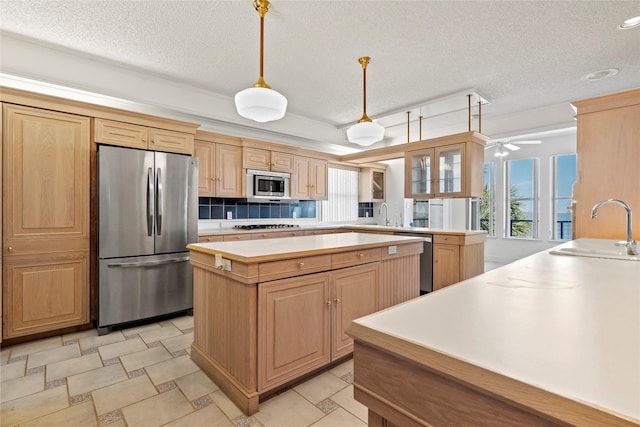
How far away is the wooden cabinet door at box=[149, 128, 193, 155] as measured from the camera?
3314 mm

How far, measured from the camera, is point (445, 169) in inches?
183

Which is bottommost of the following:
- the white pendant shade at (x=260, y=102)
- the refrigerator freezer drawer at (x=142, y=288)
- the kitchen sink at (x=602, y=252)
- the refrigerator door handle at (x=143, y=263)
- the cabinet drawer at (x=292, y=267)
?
the refrigerator freezer drawer at (x=142, y=288)

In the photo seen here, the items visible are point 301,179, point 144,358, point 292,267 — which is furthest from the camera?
point 301,179

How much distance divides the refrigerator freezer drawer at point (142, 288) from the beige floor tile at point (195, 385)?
1.29m

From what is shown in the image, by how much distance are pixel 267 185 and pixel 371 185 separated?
2607 mm

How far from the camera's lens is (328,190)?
5.90 meters

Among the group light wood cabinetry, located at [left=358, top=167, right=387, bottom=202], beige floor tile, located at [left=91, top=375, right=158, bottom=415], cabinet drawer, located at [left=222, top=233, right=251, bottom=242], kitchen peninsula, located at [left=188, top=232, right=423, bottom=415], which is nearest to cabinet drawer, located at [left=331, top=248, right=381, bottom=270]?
kitchen peninsula, located at [left=188, top=232, right=423, bottom=415]

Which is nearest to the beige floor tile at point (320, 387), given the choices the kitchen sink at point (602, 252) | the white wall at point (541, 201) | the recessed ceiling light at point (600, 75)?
the kitchen sink at point (602, 252)

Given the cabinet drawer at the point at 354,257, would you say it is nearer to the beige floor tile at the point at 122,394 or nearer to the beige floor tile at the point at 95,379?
the beige floor tile at the point at 122,394

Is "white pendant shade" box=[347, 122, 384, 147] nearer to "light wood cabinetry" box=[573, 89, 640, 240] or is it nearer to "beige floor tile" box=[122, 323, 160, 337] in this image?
"light wood cabinetry" box=[573, 89, 640, 240]

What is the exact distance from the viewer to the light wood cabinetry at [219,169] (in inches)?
159

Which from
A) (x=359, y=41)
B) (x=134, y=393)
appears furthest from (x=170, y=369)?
(x=359, y=41)

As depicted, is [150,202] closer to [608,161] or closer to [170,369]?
[170,369]

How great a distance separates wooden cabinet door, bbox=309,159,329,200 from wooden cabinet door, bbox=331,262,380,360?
118 inches
